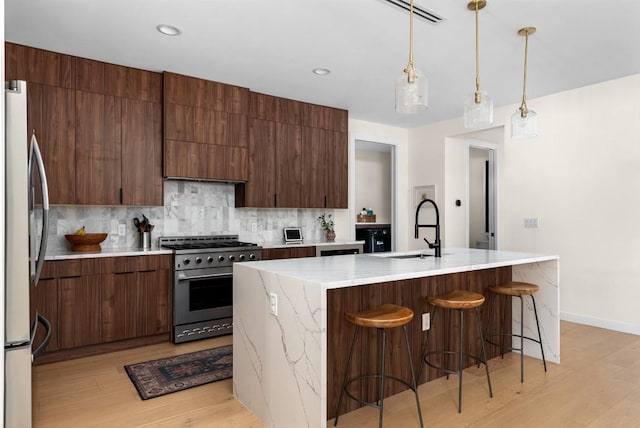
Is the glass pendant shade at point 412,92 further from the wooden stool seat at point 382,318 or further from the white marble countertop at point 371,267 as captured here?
the wooden stool seat at point 382,318

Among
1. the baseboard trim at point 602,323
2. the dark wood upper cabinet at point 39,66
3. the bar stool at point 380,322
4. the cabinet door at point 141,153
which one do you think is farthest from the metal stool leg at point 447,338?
the dark wood upper cabinet at point 39,66

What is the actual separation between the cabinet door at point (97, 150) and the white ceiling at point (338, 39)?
1.36ft

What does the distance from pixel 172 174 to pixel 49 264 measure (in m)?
1.28

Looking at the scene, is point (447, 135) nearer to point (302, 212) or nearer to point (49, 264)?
point (302, 212)

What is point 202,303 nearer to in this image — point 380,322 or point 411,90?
point 380,322

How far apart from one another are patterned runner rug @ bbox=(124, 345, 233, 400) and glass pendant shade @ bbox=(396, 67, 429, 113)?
2278 mm

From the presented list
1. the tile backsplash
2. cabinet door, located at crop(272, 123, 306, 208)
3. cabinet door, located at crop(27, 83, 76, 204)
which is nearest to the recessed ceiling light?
cabinet door, located at crop(27, 83, 76, 204)

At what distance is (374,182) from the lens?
26.1 feet

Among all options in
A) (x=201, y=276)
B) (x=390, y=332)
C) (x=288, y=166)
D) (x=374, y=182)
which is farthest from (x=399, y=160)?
(x=390, y=332)

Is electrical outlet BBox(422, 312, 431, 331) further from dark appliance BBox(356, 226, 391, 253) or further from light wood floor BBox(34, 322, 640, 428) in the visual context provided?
dark appliance BBox(356, 226, 391, 253)

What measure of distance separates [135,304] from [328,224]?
2.70 m

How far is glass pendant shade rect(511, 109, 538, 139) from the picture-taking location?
3027 millimetres

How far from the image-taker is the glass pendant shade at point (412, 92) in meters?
2.28

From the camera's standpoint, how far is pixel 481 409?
99.0 inches
